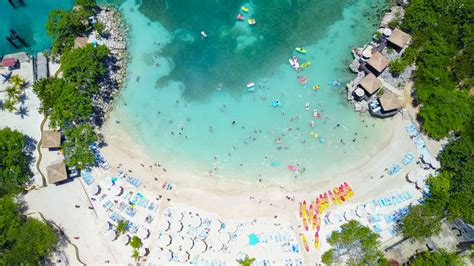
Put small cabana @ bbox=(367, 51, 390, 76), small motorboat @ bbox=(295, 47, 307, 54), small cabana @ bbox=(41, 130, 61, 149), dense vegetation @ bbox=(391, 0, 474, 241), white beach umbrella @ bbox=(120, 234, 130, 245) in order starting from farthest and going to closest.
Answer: small motorboat @ bbox=(295, 47, 307, 54) → small cabana @ bbox=(367, 51, 390, 76) → small cabana @ bbox=(41, 130, 61, 149) → white beach umbrella @ bbox=(120, 234, 130, 245) → dense vegetation @ bbox=(391, 0, 474, 241)

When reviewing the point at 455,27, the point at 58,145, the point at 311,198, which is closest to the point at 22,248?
the point at 58,145

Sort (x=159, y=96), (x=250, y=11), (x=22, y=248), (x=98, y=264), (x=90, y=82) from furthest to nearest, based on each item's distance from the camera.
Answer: (x=250, y=11)
(x=159, y=96)
(x=90, y=82)
(x=98, y=264)
(x=22, y=248)

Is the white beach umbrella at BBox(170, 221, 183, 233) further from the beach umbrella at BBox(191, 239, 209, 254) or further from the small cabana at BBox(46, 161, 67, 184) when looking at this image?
the small cabana at BBox(46, 161, 67, 184)

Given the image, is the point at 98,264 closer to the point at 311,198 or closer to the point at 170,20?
the point at 311,198

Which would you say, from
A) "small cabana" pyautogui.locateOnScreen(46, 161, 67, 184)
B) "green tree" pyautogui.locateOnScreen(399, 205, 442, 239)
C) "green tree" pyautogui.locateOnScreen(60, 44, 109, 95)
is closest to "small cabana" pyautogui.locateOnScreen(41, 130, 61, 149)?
"small cabana" pyautogui.locateOnScreen(46, 161, 67, 184)

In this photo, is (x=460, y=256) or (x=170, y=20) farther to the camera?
(x=170, y=20)
